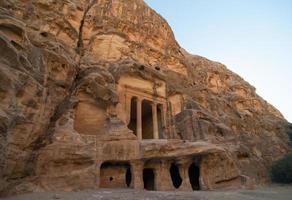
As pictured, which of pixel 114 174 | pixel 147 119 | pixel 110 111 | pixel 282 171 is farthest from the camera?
pixel 147 119

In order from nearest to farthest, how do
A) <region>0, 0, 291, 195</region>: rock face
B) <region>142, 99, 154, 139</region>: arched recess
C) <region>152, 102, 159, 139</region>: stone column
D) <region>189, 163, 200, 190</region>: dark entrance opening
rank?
<region>0, 0, 291, 195</region>: rock face → <region>189, 163, 200, 190</region>: dark entrance opening → <region>152, 102, 159, 139</region>: stone column → <region>142, 99, 154, 139</region>: arched recess

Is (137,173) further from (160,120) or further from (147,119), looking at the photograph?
(147,119)

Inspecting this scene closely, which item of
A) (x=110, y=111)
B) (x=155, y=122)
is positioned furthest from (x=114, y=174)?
(x=155, y=122)

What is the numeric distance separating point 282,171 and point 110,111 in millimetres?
16847

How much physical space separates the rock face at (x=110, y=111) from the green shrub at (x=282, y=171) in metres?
1.05

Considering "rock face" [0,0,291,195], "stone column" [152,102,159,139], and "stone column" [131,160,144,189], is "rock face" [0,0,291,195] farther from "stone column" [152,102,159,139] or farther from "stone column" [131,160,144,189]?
"stone column" [152,102,159,139]

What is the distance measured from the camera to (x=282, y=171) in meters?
21.1

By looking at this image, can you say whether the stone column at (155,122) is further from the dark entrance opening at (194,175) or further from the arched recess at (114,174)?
the arched recess at (114,174)

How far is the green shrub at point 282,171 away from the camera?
819 inches

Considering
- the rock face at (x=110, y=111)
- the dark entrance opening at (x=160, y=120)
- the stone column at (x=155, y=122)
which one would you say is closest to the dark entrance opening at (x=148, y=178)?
the rock face at (x=110, y=111)

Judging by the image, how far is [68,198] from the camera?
29.1 ft

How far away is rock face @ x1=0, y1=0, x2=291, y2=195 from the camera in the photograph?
10836 millimetres

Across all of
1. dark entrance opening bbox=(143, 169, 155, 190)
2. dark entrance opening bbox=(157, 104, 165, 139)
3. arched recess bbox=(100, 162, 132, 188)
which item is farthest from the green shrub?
arched recess bbox=(100, 162, 132, 188)

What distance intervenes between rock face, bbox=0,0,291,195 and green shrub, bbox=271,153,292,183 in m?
1.05
